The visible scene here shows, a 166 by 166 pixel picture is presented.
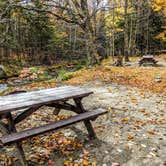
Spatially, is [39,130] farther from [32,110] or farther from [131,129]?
[131,129]

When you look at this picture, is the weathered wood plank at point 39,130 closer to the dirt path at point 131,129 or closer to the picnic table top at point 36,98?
the picnic table top at point 36,98

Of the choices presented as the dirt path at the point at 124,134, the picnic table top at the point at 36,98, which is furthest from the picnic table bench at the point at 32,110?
the dirt path at the point at 124,134

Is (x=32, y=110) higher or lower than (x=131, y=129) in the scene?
higher

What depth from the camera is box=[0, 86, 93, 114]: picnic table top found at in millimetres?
3853

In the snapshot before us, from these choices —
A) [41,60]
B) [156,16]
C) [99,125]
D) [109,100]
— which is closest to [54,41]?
[41,60]

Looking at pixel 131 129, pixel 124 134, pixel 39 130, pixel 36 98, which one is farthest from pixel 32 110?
pixel 131 129

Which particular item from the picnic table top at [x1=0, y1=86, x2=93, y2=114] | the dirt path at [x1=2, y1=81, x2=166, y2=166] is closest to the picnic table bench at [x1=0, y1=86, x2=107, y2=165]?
the picnic table top at [x1=0, y1=86, x2=93, y2=114]

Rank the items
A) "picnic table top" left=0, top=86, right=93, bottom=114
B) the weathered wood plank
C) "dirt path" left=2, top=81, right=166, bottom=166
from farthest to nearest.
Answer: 1. "dirt path" left=2, top=81, right=166, bottom=166
2. "picnic table top" left=0, top=86, right=93, bottom=114
3. the weathered wood plank

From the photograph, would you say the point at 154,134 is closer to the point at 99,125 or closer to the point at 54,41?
the point at 99,125

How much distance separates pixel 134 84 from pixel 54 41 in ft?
56.2

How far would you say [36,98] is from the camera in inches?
171

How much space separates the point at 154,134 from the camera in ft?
16.4

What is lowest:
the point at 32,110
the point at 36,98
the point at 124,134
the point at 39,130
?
the point at 124,134

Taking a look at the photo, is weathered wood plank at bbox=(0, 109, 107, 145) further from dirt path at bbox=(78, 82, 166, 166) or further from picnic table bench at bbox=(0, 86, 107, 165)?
dirt path at bbox=(78, 82, 166, 166)
